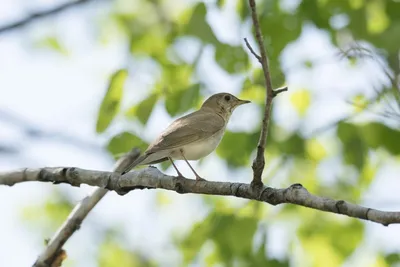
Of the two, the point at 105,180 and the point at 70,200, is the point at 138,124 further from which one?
the point at 70,200

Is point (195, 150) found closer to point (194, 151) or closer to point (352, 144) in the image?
point (194, 151)

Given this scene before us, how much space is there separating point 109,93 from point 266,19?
1545 millimetres

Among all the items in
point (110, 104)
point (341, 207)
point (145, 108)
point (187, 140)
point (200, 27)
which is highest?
point (200, 27)

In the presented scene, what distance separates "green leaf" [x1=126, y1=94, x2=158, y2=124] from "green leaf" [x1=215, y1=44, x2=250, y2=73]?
22.6 inches

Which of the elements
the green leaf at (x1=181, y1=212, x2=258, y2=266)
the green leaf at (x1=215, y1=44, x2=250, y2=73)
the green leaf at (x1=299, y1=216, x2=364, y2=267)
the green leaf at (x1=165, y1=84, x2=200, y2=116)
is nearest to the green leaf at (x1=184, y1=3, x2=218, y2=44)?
the green leaf at (x1=215, y1=44, x2=250, y2=73)

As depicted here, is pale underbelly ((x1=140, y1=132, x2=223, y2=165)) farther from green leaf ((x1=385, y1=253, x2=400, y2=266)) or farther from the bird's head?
green leaf ((x1=385, y1=253, x2=400, y2=266))

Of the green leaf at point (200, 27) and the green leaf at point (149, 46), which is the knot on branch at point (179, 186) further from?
the green leaf at point (149, 46)

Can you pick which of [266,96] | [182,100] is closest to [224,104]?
[182,100]

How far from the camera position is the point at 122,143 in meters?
5.41

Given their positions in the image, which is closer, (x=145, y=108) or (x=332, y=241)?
(x=145, y=108)

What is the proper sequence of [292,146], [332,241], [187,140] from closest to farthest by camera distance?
[187,140]
[292,146]
[332,241]

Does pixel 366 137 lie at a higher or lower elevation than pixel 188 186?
lower

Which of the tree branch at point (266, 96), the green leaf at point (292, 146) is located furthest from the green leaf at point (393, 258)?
the tree branch at point (266, 96)

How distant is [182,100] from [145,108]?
0.94ft
